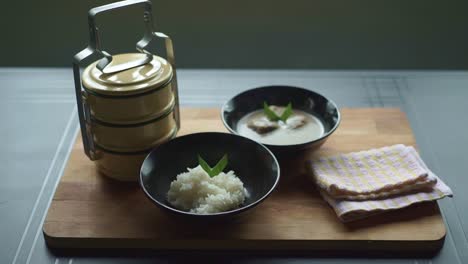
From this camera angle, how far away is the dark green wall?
2.53 m

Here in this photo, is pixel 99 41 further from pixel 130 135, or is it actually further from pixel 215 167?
pixel 215 167

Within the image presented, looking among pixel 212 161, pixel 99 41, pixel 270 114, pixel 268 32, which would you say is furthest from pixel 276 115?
pixel 268 32

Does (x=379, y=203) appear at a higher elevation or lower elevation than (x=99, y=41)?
lower

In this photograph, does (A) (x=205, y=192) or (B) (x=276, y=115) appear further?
(B) (x=276, y=115)

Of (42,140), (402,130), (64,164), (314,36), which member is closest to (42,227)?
(64,164)

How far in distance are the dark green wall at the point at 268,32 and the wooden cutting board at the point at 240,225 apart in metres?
1.35

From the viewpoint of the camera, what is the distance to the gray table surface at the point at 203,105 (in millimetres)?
1136

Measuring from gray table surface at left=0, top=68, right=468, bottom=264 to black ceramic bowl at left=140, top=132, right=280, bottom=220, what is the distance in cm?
16

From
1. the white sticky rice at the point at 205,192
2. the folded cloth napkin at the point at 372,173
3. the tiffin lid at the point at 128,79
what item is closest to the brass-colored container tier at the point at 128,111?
A: the tiffin lid at the point at 128,79

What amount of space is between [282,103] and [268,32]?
1.09 metres

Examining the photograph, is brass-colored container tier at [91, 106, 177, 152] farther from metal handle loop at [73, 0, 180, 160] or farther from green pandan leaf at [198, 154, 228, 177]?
green pandan leaf at [198, 154, 228, 177]

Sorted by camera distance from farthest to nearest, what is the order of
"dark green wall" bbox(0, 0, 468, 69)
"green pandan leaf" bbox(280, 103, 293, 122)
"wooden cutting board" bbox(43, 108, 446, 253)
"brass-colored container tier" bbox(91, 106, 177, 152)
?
1. "dark green wall" bbox(0, 0, 468, 69)
2. "green pandan leaf" bbox(280, 103, 293, 122)
3. "brass-colored container tier" bbox(91, 106, 177, 152)
4. "wooden cutting board" bbox(43, 108, 446, 253)

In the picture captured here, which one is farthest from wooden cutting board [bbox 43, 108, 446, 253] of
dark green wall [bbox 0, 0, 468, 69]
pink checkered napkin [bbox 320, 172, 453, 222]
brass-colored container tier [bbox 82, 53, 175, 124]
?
dark green wall [bbox 0, 0, 468, 69]

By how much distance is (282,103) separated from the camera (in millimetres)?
1558
